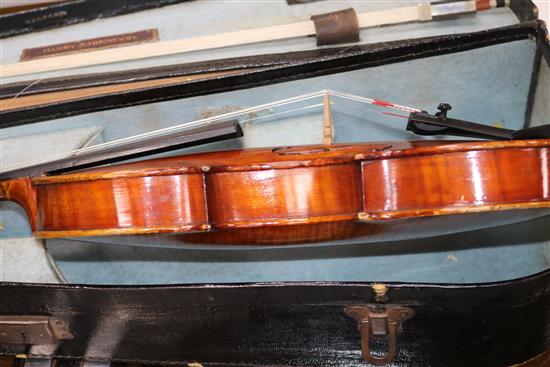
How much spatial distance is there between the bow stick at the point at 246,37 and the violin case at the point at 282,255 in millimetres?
30

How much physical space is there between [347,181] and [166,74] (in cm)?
69

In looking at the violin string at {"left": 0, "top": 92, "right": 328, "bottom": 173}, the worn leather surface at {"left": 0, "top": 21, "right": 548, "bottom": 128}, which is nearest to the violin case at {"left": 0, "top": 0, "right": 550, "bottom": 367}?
the worn leather surface at {"left": 0, "top": 21, "right": 548, "bottom": 128}

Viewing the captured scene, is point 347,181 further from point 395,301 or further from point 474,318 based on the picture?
point 474,318

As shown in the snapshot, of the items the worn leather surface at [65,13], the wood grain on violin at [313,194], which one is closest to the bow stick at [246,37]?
the worn leather surface at [65,13]

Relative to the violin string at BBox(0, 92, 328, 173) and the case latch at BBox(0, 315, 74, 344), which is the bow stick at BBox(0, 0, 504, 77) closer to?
the violin string at BBox(0, 92, 328, 173)

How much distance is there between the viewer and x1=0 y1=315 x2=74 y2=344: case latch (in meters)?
A: 1.31

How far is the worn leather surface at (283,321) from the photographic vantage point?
1.17m

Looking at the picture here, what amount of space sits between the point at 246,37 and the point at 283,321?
0.75 m

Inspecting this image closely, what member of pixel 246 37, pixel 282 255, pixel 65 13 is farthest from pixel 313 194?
pixel 65 13

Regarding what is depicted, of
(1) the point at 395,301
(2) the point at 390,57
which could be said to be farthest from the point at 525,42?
(1) the point at 395,301

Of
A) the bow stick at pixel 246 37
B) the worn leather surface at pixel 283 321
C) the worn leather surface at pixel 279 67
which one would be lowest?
the worn leather surface at pixel 283 321

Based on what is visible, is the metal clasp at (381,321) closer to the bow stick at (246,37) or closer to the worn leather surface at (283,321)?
the worn leather surface at (283,321)

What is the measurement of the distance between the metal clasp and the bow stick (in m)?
0.75

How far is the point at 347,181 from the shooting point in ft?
3.25
